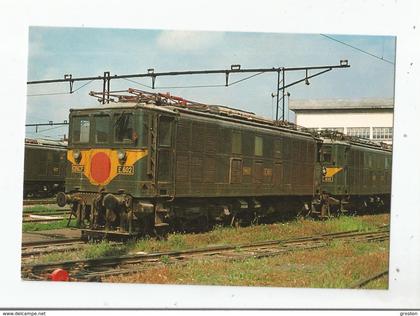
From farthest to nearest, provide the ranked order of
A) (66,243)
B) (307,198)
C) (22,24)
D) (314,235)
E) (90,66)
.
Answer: (307,198)
(314,235)
(66,243)
(90,66)
(22,24)

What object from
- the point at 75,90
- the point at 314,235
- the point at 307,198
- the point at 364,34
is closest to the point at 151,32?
the point at 75,90

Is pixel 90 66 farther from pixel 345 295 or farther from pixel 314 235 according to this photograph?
pixel 314 235

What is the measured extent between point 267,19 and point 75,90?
2019 millimetres

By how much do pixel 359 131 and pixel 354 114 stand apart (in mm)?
1190

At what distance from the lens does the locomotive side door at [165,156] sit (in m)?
6.47

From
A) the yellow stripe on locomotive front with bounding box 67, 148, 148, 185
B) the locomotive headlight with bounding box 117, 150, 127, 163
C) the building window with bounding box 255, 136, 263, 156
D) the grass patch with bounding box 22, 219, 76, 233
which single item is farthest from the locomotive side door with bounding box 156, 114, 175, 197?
the grass patch with bounding box 22, 219, 76, 233

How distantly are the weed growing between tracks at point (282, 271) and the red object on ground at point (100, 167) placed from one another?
5.49 feet

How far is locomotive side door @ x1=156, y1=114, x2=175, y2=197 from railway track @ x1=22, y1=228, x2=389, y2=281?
1021mm

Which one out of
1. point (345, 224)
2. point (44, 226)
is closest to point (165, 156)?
point (44, 226)

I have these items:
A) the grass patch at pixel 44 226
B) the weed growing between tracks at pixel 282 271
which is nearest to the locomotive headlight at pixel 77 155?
the grass patch at pixel 44 226

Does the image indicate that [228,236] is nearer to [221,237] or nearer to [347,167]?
[221,237]

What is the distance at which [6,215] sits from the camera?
4.29 m

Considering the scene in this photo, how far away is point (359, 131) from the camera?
7.25 m

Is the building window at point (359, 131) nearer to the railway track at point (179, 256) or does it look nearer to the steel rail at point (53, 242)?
the railway track at point (179, 256)
